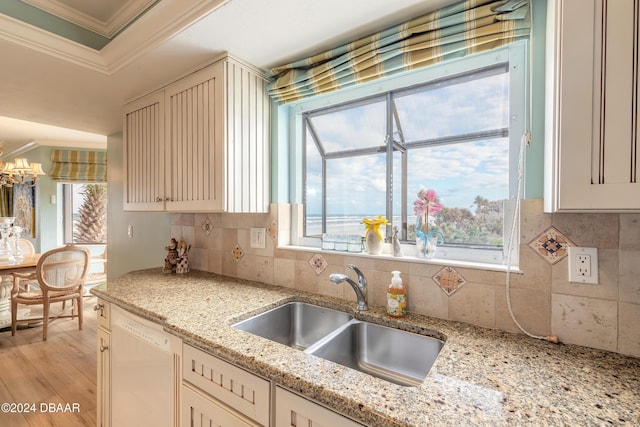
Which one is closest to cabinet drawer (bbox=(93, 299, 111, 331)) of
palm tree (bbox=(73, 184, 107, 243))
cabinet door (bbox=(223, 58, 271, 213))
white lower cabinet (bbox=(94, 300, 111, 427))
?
white lower cabinet (bbox=(94, 300, 111, 427))

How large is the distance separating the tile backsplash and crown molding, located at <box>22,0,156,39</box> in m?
1.59

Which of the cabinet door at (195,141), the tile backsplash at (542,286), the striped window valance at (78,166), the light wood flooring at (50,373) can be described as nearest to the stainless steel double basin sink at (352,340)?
the tile backsplash at (542,286)

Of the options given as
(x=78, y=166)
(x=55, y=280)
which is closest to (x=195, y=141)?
(x=55, y=280)

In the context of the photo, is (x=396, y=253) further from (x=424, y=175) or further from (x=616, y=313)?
(x=616, y=313)

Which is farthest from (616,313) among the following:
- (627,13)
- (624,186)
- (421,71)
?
(421,71)

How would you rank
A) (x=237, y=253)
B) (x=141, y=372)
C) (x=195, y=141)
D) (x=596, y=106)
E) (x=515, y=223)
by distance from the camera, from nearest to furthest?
(x=596, y=106), (x=515, y=223), (x=141, y=372), (x=195, y=141), (x=237, y=253)

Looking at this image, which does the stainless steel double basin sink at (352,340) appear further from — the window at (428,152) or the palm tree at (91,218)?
the palm tree at (91,218)

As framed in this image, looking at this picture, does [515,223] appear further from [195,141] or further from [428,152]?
[195,141]

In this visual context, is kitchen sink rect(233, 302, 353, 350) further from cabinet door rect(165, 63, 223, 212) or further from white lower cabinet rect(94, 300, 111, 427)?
white lower cabinet rect(94, 300, 111, 427)

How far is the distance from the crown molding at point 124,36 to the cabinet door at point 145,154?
0.33 meters

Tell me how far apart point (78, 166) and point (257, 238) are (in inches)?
188

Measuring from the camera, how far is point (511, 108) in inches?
44.8

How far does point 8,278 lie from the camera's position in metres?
3.73

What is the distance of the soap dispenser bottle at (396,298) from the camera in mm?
1189
